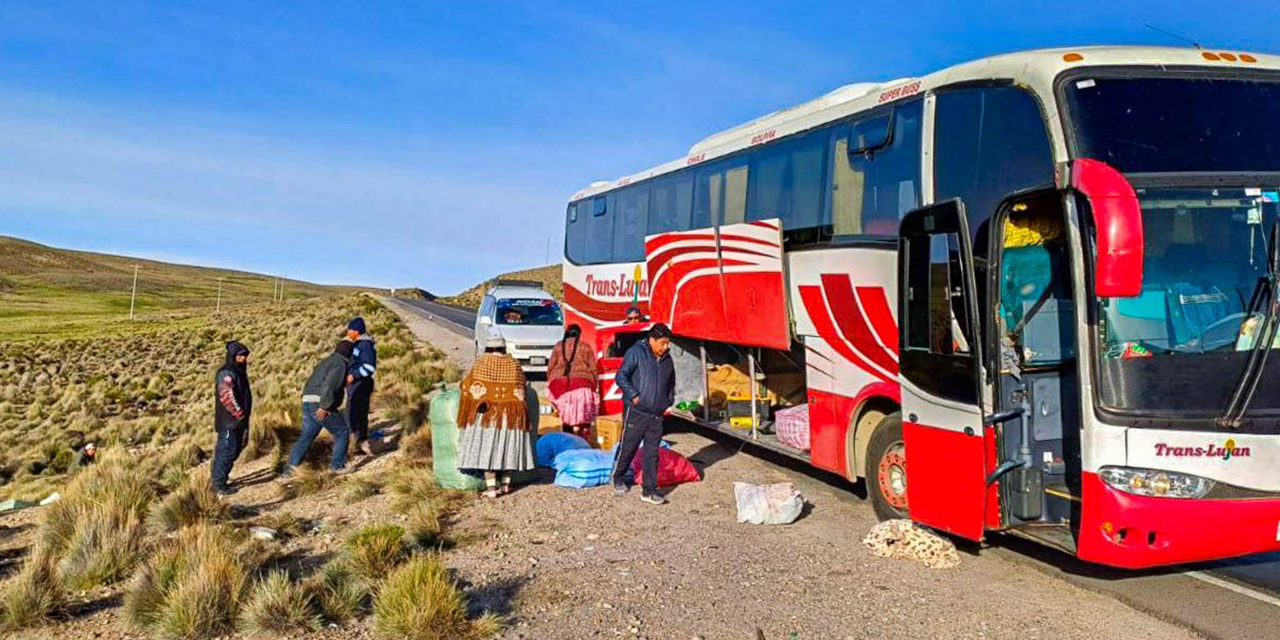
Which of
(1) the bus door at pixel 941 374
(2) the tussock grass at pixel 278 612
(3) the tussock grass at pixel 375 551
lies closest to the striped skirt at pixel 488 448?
(3) the tussock grass at pixel 375 551

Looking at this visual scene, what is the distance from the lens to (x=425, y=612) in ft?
18.7

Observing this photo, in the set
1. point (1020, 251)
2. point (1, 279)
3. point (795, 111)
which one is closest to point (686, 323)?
point (795, 111)

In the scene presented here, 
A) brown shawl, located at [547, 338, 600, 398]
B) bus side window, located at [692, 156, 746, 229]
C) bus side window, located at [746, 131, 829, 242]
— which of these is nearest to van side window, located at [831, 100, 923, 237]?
bus side window, located at [746, 131, 829, 242]

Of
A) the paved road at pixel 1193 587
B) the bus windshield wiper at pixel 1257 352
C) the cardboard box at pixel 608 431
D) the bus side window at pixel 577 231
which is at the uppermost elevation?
the bus side window at pixel 577 231

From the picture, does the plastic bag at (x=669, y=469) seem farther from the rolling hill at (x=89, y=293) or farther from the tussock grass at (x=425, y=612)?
the rolling hill at (x=89, y=293)

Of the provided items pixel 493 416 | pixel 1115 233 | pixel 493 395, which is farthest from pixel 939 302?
pixel 493 416

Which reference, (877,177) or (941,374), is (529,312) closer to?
(877,177)

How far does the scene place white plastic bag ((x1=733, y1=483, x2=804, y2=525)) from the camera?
851 centimetres

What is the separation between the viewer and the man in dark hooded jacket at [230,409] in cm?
1090

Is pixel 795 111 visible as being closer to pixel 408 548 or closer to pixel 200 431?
pixel 408 548

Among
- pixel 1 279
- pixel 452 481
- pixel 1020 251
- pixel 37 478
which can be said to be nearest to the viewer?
pixel 1020 251

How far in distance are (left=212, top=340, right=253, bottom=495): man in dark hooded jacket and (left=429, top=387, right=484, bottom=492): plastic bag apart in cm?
249

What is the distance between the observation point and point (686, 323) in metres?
12.7

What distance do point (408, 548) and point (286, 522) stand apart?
7.41 feet
